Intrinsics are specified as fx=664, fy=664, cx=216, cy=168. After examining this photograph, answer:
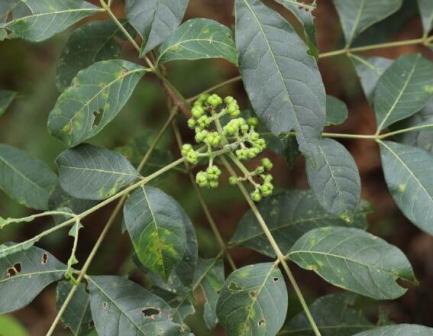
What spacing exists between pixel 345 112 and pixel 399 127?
0.41 feet

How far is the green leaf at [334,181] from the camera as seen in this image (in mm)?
1298

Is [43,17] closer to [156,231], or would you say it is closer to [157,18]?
[157,18]

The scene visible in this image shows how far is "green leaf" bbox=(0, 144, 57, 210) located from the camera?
4.97ft

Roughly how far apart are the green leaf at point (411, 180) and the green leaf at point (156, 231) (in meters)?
0.45

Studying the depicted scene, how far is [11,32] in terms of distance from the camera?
1.38m

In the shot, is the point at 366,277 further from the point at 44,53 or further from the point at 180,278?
the point at 44,53

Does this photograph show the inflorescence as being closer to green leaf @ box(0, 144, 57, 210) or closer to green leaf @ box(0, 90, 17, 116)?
green leaf @ box(0, 144, 57, 210)

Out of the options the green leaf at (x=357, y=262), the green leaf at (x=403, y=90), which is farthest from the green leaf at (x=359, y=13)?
the green leaf at (x=357, y=262)

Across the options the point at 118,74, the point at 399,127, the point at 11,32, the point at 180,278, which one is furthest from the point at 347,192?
the point at 11,32

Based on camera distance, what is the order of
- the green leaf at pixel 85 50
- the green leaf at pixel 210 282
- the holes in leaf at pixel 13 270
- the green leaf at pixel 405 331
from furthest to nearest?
the green leaf at pixel 85 50 < the green leaf at pixel 210 282 < the holes in leaf at pixel 13 270 < the green leaf at pixel 405 331

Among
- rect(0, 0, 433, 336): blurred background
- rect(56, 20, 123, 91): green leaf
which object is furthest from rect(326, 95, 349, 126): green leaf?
rect(0, 0, 433, 336): blurred background

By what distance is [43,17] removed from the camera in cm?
132

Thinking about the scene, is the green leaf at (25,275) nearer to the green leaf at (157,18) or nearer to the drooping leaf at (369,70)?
the green leaf at (157,18)

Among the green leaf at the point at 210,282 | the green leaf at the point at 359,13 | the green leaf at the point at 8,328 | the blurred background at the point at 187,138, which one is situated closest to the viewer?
the green leaf at the point at 210,282
